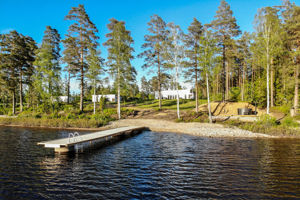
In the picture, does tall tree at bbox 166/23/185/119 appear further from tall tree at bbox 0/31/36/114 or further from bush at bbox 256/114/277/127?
tall tree at bbox 0/31/36/114

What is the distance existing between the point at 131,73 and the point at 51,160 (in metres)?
19.8

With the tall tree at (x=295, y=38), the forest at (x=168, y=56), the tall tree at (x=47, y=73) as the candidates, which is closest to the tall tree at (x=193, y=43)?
the forest at (x=168, y=56)

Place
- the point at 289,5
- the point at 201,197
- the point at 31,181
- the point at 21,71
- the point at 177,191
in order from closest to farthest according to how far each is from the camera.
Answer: the point at 201,197, the point at 177,191, the point at 31,181, the point at 289,5, the point at 21,71

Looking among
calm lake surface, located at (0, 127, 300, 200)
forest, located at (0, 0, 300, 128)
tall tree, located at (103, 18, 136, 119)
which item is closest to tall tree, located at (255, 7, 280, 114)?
forest, located at (0, 0, 300, 128)

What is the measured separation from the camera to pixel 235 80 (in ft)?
182

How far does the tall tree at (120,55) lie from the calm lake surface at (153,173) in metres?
16.7

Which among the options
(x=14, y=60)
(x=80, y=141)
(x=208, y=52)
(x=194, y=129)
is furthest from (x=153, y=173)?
(x=14, y=60)

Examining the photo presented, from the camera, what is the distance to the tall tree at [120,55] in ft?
90.4

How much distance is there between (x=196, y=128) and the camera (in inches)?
789

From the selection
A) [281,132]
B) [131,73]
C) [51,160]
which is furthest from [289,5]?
[51,160]

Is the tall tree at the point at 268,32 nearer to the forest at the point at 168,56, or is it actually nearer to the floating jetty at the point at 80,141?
the forest at the point at 168,56

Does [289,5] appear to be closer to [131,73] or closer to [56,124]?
[131,73]

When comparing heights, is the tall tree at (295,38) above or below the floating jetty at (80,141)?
above

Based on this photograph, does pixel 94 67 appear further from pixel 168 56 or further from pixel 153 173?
pixel 153 173
